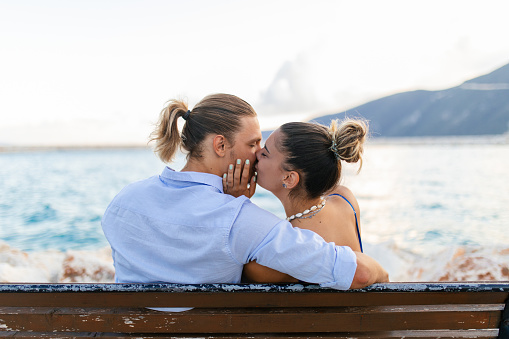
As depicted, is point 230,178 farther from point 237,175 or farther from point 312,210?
point 312,210

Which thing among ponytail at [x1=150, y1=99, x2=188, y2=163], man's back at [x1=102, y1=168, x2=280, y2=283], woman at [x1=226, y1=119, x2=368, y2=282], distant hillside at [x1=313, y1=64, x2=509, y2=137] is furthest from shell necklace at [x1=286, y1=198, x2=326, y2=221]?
distant hillside at [x1=313, y1=64, x2=509, y2=137]

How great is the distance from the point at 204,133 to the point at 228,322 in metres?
0.89

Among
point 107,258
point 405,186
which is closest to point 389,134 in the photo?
point 405,186

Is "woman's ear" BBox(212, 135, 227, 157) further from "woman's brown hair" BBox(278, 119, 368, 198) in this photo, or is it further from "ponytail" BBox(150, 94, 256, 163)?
"woman's brown hair" BBox(278, 119, 368, 198)

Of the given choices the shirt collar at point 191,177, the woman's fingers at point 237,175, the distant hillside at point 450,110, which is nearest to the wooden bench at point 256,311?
the shirt collar at point 191,177

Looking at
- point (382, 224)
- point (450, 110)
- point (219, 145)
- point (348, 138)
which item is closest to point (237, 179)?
point (219, 145)

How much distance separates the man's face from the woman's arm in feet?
1.86

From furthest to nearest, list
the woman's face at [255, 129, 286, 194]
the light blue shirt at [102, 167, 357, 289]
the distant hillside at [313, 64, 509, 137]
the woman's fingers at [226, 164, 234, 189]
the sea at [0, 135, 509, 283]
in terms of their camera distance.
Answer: the distant hillside at [313, 64, 509, 137] → the sea at [0, 135, 509, 283] → the woman's face at [255, 129, 286, 194] → the woman's fingers at [226, 164, 234, 189] → the light blue shirt at [102, 167, 357, 289]

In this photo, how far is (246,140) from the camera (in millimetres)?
2031

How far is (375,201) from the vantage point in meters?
21.4

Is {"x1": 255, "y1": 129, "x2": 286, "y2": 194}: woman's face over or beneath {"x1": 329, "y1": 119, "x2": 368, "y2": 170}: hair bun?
beneath

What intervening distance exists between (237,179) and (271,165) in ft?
0.69

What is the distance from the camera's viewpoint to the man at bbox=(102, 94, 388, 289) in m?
1.52

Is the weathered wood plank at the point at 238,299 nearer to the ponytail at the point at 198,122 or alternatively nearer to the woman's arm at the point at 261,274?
the woman's arm at the point at 261,274
